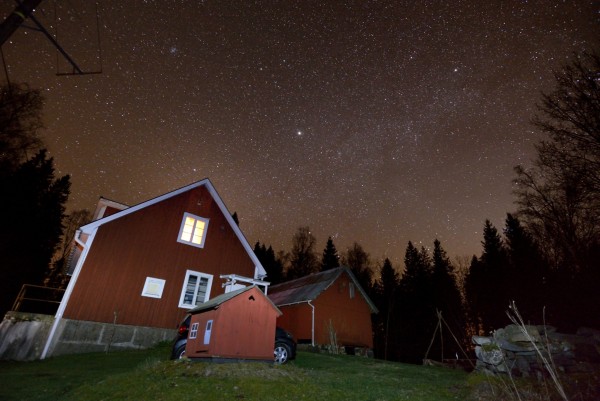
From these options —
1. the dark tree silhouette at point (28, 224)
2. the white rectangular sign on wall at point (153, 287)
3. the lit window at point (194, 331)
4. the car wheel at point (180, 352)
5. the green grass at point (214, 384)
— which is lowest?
the green grass at point (214, 384)

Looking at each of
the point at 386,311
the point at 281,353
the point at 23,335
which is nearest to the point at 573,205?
the point at 281,353

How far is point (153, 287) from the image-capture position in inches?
685

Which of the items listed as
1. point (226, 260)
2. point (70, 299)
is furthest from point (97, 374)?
point (226, 260)

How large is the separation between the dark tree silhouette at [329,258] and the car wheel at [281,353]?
44245 mm

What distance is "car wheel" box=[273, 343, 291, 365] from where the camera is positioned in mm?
11922

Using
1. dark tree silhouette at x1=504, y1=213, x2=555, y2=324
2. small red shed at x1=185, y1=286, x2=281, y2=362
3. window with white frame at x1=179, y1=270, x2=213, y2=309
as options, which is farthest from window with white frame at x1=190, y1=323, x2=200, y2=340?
dark tree silhouette at x1=504, y1=213, x2=555, y2=324

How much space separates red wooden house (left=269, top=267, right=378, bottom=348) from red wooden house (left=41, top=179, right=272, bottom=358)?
6155mm

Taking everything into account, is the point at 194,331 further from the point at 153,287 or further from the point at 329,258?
the point at 329,258

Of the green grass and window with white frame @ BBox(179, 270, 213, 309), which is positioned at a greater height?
window with white frame @ BBox(179, 270, 213, 309)

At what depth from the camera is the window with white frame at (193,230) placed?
63.9 feet

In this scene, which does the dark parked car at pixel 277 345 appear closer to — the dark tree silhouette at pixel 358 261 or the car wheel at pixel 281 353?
the car wheel at pixel 281 353

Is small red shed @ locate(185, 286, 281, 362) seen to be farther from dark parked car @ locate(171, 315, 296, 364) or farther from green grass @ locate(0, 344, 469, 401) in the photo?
dark parked car @ locate(171, 315, 296, 364)

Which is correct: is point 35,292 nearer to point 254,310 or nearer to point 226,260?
point 226,260

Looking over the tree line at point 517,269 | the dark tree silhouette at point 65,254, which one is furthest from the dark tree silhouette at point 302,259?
the dark tree silhouette at point 65,254
